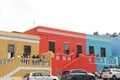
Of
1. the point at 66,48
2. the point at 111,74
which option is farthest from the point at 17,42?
the point at 111,74

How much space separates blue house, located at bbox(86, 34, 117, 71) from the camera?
32622 mm

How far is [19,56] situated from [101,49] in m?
14.8

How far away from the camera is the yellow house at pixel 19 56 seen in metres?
23.5

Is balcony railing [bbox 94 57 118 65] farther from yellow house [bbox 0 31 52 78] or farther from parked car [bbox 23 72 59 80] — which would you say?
parked car [bbox 23 72 59 80]

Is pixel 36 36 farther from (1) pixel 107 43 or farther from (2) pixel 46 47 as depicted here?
(1) pixel 107 43

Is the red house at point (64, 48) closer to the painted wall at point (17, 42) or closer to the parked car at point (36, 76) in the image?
the painted wall at point (17, 42)

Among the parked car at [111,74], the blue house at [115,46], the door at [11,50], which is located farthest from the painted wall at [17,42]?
the blue house at [115,46]

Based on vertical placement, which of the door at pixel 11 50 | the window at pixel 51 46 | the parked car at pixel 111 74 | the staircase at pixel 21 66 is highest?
the window at pixel 51 46

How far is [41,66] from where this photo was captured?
25.8 m

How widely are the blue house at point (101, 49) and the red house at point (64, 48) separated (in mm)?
1211

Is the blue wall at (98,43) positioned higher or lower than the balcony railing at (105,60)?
higher

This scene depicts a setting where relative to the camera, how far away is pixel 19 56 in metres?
26.4

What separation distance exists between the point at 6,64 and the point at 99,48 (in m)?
17.0

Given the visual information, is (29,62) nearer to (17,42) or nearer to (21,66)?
(21,66)
